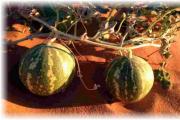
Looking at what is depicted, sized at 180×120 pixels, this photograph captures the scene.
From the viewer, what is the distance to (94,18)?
14.5 ft

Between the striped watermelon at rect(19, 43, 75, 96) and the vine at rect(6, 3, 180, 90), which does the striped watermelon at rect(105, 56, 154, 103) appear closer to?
the vine at rect(6, 3, 180, 90)

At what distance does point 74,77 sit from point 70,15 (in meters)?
0.63

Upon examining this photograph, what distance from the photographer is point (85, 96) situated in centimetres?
372

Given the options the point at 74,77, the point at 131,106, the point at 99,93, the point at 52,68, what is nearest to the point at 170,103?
the point at 131,106

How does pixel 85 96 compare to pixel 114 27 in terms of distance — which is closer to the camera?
pixel 85 96

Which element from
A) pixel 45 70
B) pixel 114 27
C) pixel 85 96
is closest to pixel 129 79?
pixel 85 96

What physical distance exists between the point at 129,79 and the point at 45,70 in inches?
26.8

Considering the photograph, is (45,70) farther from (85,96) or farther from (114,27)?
(114,27)

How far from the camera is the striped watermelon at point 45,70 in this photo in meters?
3.46

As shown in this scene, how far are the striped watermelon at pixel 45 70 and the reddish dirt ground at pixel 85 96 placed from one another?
0.41 feet

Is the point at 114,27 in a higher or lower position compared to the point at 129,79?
higher

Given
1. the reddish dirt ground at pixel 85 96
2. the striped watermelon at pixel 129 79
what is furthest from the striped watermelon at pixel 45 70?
the striped watermelon at pixel 129 79

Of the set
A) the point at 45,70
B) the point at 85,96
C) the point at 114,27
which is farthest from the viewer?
the point at 114,27

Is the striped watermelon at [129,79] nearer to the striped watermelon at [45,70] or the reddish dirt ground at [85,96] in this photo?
the reddish dirt ground at [85,96]
